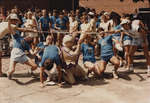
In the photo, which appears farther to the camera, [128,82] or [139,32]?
[139,32]

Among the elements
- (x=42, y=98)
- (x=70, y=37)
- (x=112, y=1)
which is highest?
(x=112, y=1)

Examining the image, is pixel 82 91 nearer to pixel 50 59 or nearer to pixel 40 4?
pixel 50 59

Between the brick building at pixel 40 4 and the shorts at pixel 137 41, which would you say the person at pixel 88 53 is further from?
the brick building at pixel 40 4

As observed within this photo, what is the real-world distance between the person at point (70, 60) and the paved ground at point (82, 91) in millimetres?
315

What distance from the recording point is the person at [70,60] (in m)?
7.55

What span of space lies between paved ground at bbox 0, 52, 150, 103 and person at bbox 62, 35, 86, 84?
0.31m

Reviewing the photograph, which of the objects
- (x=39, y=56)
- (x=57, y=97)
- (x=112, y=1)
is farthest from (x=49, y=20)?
(x=112, y=1)

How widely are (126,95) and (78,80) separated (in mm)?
1749

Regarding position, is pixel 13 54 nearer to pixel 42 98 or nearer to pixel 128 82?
pixel 42 98

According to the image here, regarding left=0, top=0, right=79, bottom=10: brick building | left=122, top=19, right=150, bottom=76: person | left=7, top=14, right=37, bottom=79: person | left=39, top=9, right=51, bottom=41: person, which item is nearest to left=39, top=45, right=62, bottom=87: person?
left=7, top=14, right=37, bottom=79: person

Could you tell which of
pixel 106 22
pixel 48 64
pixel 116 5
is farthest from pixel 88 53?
pixel 116 5

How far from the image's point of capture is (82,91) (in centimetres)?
718

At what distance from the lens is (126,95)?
6.84 m

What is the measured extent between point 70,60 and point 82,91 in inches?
37.3
